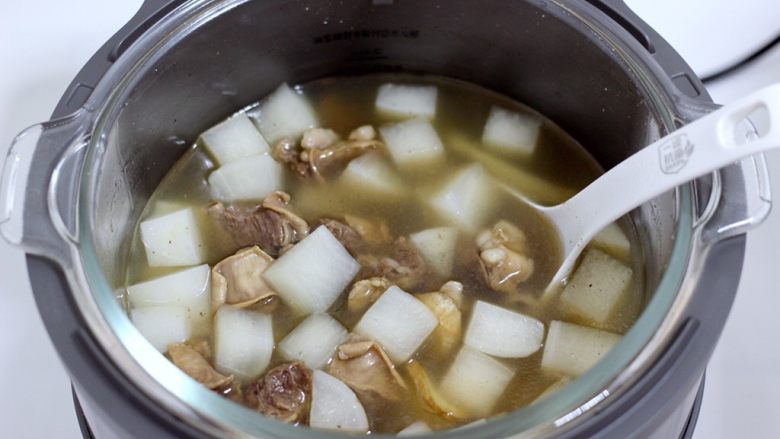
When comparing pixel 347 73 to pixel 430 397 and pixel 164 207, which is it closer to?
pixel 164 207

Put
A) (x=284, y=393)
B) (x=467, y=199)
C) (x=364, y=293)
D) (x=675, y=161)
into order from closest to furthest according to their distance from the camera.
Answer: (x=675, y=161)
(x=284, y=393)
(x=364, y=293)
(x=467, y=199)

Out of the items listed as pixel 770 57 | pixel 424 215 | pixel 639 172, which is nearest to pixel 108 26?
pixel 424 215

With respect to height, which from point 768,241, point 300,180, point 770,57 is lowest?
point 300,180

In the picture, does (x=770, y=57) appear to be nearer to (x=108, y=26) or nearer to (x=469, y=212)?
(x=469, y=212)

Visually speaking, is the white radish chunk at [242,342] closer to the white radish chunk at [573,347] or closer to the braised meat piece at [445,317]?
the braised meat piece at [445,317]

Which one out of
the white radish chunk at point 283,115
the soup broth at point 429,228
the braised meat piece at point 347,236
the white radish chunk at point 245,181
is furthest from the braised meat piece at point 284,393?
the white radish chunk at point 283,115

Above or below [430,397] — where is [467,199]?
above

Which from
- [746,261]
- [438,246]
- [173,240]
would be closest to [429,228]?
[438,246]
